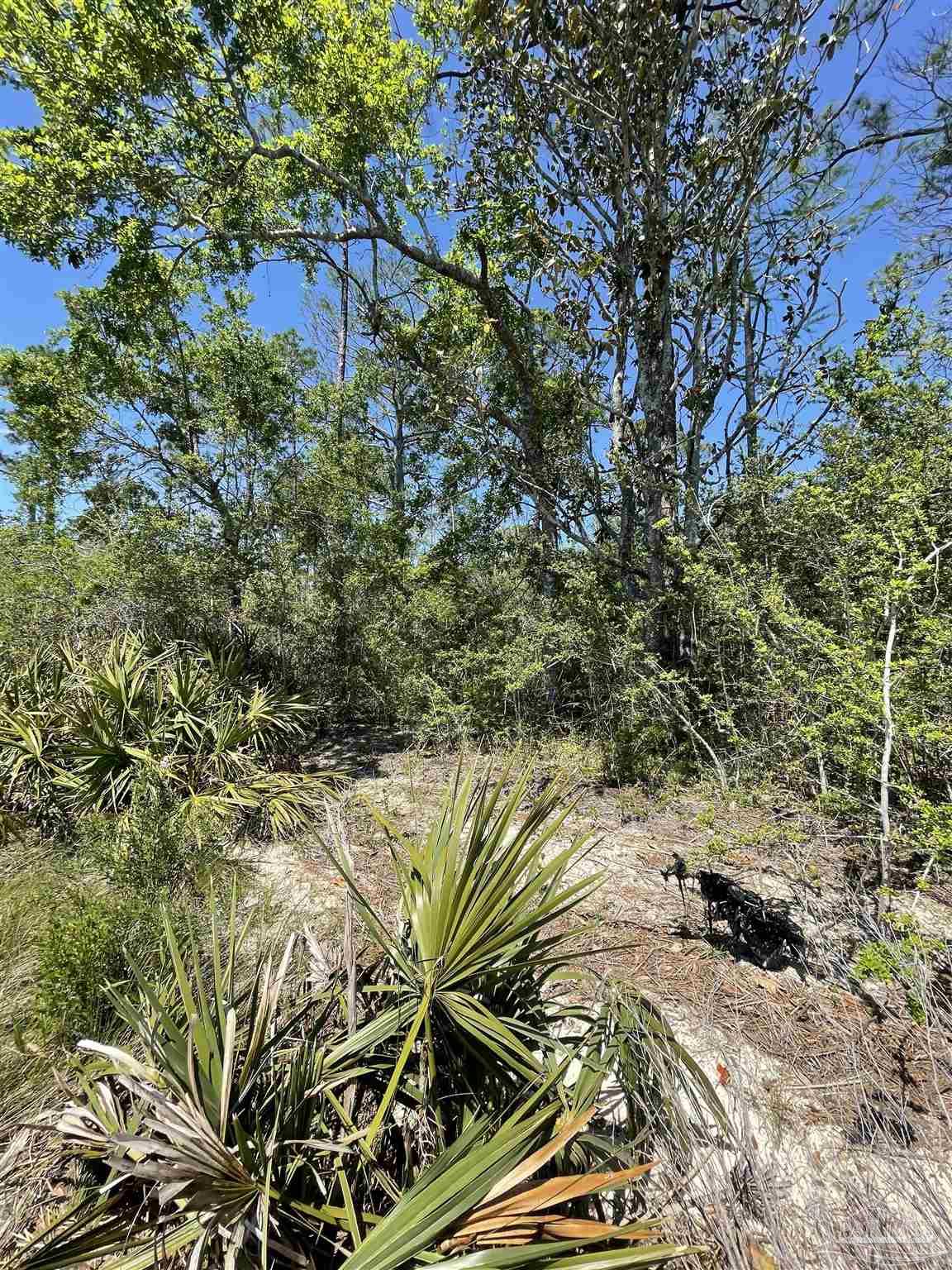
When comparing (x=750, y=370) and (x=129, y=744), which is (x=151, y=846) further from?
(x=750, y=370)

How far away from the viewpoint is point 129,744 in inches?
171

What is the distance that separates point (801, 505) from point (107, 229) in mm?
7793

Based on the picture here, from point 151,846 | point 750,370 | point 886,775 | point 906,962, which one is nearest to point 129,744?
point 151,846

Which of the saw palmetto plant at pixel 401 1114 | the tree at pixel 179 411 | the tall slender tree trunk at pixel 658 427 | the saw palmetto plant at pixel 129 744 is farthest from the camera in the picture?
the tree at pixel 179 411

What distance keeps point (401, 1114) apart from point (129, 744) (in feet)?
12.7

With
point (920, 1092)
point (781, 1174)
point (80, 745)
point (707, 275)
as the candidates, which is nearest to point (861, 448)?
point (707, 275)

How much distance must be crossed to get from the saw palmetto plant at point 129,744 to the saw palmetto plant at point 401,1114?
8.64ft

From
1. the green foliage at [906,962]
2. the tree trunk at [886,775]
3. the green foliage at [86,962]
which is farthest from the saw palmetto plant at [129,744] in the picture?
the tree trunk at [886,775]

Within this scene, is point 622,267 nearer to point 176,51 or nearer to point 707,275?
point 707,275

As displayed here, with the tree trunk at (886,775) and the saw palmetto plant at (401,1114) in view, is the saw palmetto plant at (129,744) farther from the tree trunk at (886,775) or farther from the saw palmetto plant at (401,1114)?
the tree trunk at (886,775)

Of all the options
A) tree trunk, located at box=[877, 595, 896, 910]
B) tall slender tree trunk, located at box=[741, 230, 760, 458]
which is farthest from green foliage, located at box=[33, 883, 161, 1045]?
tall slender tree trunk, located at box=[741, 230, 760, 458]

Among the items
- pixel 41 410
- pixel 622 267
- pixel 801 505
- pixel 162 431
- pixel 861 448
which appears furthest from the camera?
pixel 162 431

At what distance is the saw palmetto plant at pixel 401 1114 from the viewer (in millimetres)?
1018

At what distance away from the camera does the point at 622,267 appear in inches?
215
